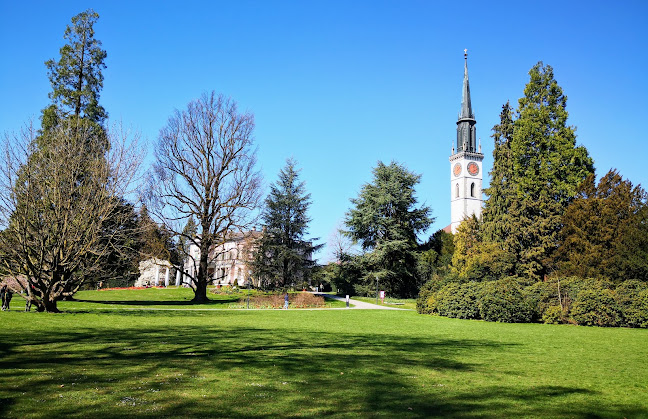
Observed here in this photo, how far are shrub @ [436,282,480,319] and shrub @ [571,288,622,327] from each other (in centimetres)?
475

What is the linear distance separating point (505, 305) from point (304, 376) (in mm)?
17923

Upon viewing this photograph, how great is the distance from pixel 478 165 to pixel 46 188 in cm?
7422

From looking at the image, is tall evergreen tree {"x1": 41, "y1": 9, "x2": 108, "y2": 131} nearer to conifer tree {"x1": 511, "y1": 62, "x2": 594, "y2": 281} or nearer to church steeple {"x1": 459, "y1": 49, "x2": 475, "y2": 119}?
conifer tree {"x1": 511, "y1": 62, "x2": 594, "y2": 281}

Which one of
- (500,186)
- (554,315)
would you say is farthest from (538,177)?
(554,315)

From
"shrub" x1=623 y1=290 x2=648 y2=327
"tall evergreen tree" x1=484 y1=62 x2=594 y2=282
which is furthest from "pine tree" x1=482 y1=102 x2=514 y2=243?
"shrub" x1=623 y1=290 x2=648 y2=327

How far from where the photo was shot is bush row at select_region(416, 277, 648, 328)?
20656 mm

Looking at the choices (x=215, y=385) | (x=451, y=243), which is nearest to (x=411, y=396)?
(x=215, y=385)

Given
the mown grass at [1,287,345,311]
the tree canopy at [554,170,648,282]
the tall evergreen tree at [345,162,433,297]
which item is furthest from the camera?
the tall evergreen tree at [345,162,433,297]

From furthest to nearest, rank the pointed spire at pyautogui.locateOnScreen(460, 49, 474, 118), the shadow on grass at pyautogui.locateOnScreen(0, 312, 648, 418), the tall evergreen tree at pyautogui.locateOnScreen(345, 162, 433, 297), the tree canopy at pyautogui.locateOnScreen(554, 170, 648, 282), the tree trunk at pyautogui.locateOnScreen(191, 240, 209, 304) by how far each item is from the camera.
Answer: the pointed spire at pyautogui.locateOnScreen(460, 49, 474, 118), the tall evergreen tree at pyautogui.locateOnScreen(345, 162, 433, 297), the tree trunk at pyautogui.locateOnScreen(191, 240, 209, 304), the tree canopy at pyautogui.locateOnScreen(554, 170, 648, 282), the shadow on grass at pyautogui.locateOnScreen(0, 312, 648, 418)

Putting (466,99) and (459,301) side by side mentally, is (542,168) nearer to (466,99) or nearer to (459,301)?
(459,301)

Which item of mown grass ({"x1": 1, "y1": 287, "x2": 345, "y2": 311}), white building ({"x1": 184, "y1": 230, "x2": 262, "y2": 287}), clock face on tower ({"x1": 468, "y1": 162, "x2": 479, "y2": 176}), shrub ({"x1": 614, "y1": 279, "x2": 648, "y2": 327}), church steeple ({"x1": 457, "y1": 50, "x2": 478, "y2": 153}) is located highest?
church steeple ({"x1": 457, "y1": 50, "x2": 478, "y2": 153})

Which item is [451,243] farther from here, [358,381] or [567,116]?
[358,381]

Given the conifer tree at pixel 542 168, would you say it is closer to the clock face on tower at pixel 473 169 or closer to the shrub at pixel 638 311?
the shrub at pixel 638 311

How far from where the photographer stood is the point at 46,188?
21078 millimetres
